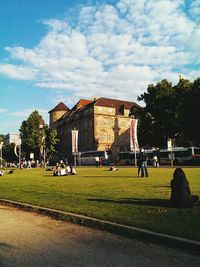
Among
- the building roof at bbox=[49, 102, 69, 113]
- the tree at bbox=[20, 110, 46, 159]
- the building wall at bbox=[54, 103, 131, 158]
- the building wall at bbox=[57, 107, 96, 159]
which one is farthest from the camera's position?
the building roof at bbox=[49, 102, 69, 113]

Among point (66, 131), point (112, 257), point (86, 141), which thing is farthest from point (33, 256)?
point (66, 131)

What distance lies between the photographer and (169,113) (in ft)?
217

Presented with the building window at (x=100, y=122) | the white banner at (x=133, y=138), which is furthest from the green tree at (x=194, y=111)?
the building window at (x=100, y=122)

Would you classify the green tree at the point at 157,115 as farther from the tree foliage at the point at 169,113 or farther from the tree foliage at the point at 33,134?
the tree foliage at the point at 33,134

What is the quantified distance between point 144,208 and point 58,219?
8.45ft

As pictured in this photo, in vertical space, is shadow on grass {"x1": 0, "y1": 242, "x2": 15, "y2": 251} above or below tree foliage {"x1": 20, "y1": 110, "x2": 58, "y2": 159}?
below

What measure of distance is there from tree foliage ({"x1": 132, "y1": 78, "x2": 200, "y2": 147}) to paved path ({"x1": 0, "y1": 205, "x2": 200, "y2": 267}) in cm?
5371

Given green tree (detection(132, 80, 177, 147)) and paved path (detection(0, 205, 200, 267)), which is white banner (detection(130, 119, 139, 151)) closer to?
green tree (detection(132, 80, 177, 147))

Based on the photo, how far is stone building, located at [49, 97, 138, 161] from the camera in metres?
104

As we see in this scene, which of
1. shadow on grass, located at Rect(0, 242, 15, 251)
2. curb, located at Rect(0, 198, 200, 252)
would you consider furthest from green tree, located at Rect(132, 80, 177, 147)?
shadow on grass, located at Rect(0, 242, 15, 251)

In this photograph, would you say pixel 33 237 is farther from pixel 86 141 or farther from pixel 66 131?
→ pixel 66 131

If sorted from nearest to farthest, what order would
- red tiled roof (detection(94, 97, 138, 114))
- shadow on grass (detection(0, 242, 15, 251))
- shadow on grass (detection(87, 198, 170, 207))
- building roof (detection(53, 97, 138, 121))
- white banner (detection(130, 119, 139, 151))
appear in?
1. shadow on grass (detection(0, 242, 15, 251))
2. shadow on grass (detection(87, 198, 170, 207))
3. white banner (detection(130, 119, 139, 151))
4. red tiled roof (detection(94, 97, 138, 114))
5. building roof (detection(53, 97, 138, 121))

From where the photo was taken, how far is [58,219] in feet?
34.9

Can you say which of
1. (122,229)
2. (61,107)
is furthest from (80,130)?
(122,229)
